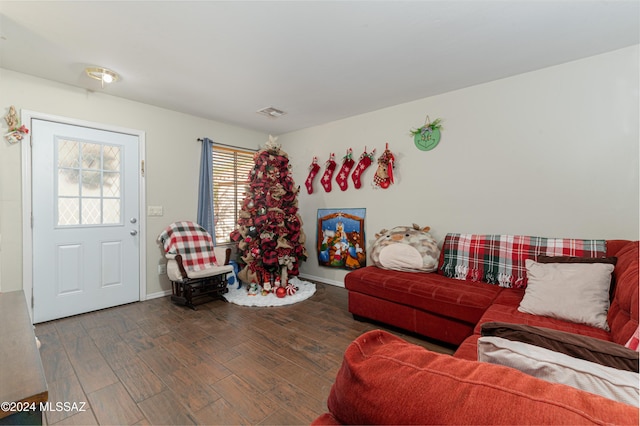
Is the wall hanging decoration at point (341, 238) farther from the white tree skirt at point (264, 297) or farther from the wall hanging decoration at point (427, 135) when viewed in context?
the wall hanging decoration at point (427, 135)

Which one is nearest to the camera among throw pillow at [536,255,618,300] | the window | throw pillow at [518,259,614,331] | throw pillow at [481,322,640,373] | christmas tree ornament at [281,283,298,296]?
throw pillow at [481,322,640,373]

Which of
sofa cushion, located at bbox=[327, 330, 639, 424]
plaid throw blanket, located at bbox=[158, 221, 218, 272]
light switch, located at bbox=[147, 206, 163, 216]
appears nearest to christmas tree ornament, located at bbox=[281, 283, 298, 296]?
plaid throw blanket, located at bbox=[158, 221, 218, 272]

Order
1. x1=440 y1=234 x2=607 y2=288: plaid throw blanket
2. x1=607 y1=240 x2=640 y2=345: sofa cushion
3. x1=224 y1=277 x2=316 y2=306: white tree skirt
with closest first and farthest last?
x1=607 y1=240 x2=640 y2=345: sofa cushion
x1=440 y1=234 x2=607 y2=288: plaid throw blanket
x1=224 y1=277 x2=316 y2=306: white tree skirt

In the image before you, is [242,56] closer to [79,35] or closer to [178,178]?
[79,35]

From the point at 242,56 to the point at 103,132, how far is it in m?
2.00

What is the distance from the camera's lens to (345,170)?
3953 mm

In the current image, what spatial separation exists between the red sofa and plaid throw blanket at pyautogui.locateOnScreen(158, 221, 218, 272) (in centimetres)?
191

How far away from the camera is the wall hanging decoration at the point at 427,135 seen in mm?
3148

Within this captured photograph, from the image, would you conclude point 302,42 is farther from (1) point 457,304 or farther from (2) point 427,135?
(1) point 457,304

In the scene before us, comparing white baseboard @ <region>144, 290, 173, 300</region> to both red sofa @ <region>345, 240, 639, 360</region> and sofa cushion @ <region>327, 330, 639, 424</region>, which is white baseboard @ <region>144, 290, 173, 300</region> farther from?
sofa cushion @ <region>327, 330, 639, 424</region>

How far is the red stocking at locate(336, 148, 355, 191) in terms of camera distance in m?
3.90

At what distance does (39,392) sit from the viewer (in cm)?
75

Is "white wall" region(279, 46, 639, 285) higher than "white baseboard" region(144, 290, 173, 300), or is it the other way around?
"white wall" region(279, 46, 639, 285)

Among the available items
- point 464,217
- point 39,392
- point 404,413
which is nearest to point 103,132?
point 39,392
